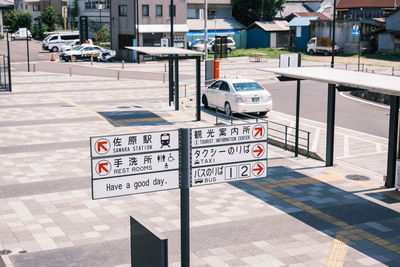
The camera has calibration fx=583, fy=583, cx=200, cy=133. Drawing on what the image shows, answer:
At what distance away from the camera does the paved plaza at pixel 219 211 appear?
1022 cm

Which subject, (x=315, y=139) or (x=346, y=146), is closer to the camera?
(x=346, y=146)

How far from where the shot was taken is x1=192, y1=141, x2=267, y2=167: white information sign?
243 inches

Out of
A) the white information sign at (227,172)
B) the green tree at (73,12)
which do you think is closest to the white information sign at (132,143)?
the white information sign at (227,172)

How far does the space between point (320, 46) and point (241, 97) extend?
41.6m

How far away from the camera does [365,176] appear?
15.4 meters

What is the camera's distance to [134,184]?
5.85 meters

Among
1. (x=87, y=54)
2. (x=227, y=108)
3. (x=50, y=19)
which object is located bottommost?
(x=227, y=108)

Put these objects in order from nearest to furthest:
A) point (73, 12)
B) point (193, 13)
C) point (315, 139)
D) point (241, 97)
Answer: point (315, 139)
point (241, 97)
point (193, 13)
point (73, 12)

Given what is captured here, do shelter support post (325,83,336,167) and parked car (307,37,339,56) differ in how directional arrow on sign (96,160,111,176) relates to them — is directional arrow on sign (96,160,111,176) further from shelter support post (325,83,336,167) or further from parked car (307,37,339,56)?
parked car (307,37,339,56)

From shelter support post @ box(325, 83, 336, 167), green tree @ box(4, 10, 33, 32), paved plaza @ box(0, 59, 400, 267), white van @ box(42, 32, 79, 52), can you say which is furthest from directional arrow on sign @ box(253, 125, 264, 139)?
green tree @ box(4, 10, 33, 32)

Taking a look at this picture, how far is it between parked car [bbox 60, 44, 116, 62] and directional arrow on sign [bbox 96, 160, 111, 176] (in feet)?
170

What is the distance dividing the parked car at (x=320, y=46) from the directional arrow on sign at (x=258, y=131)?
189 feet

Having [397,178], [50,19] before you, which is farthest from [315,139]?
[50,19]

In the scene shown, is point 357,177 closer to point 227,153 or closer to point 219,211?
point 219,211
